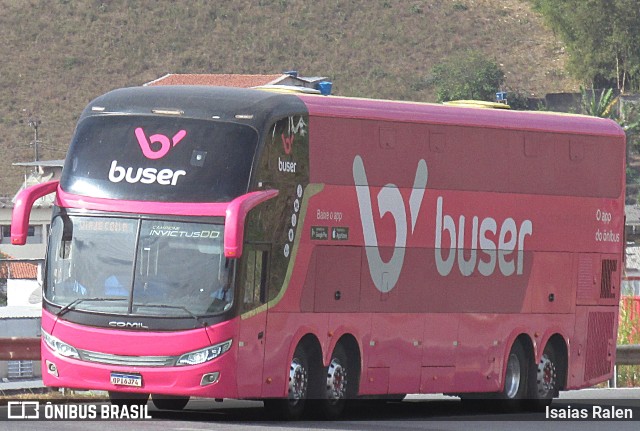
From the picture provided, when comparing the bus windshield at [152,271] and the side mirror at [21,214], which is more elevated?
the side mirror at [21,214]

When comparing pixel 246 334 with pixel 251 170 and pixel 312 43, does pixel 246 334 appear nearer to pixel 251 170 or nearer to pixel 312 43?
pixel 251 170

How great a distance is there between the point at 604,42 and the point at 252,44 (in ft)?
91.8

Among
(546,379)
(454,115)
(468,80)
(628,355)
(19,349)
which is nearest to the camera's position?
(19,349)

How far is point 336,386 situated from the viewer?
19859 millimetres

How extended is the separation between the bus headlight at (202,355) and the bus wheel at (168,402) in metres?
2.68

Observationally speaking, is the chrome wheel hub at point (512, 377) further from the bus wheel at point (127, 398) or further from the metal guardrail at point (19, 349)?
the metal guardrail at point (19, 349)

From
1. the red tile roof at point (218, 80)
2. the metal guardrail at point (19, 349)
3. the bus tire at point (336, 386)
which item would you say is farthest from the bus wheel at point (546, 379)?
the red tile roof at point (218, 80)

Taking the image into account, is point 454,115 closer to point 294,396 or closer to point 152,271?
point 294,396

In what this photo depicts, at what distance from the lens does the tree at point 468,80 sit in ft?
413

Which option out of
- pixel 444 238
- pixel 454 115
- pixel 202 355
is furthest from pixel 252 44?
pixel 202 355

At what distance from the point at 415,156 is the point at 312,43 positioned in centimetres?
11655

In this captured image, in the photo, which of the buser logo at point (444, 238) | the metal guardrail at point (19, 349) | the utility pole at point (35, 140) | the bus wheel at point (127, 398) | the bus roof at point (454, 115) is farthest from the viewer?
the utility pole at point (35, 140)

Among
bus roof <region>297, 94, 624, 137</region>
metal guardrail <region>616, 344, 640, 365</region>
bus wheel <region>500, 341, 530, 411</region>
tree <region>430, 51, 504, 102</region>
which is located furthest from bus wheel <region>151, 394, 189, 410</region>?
tree <region>430, 51, 504, 102</region>

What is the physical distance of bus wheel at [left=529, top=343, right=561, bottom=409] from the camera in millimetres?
23594
